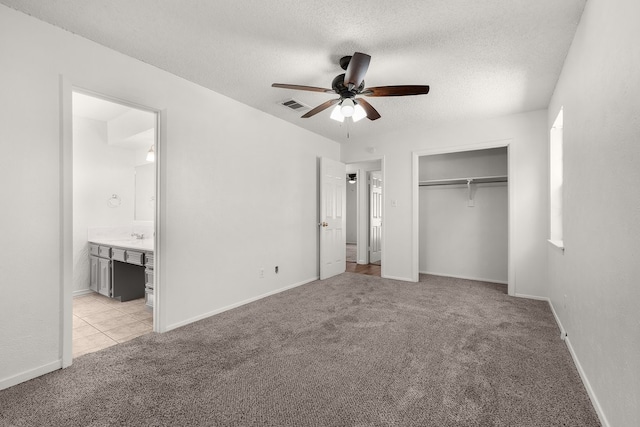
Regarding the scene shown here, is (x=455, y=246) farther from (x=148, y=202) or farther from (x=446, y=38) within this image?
(x=148, y=202)

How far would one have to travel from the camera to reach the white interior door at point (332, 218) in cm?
498

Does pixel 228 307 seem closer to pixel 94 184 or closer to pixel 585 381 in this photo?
pixel 94 184

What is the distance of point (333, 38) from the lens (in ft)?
7.68

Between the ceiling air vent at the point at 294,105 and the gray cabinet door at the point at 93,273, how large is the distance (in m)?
3.43

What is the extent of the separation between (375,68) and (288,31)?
95cm

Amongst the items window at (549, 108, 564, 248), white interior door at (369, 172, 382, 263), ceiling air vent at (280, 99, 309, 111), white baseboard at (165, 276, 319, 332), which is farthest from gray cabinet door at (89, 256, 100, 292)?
window at (549, 108, 564, 248)

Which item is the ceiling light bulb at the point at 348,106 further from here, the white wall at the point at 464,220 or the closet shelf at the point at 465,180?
the white wall at the point at 464,220

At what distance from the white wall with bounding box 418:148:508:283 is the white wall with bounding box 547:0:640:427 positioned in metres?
2.55

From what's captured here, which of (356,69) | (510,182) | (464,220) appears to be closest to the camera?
(356,69)

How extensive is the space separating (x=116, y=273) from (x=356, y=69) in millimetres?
3891

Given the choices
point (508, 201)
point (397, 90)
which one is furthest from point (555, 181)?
point (397, 90)

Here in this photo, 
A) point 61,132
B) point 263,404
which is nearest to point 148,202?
point 61,132

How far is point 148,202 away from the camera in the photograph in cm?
491

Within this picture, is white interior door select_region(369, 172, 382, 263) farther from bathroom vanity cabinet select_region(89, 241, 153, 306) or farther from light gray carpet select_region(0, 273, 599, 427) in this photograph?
bathroom vanity cabinet select_region(89, 241, 153, 306)
